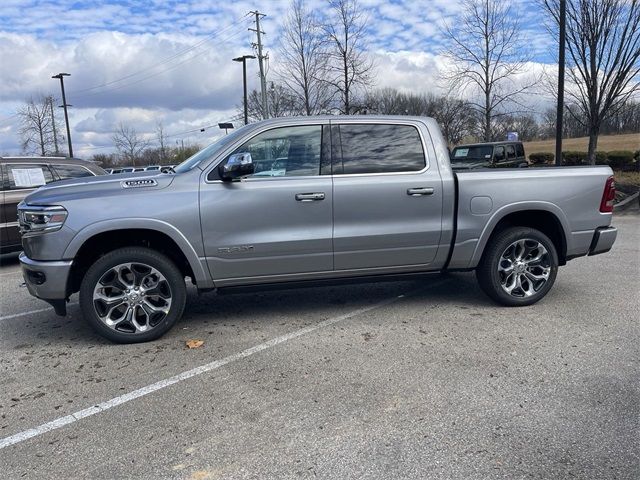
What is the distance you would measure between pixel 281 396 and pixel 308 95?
1855cm

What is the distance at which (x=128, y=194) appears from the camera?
4.29 metres

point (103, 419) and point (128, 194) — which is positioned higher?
point (128, 194)

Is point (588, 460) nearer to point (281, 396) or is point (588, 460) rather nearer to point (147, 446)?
point (281, 396)

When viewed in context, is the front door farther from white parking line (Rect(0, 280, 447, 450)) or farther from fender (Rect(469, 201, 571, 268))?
fender (Rect(469, 201, 571, 268))

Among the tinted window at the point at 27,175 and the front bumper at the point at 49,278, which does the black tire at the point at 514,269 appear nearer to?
the front bumper at the point at 49,278

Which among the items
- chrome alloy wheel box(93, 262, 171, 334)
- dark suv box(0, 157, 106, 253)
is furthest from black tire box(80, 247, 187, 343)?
dark suv box(0, 157, 106, 253)

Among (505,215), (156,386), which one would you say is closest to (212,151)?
(156,386)

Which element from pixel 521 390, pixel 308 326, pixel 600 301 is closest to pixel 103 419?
pixel 308 326

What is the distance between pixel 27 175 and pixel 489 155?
40.4ft

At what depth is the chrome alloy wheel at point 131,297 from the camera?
4344 millimetres

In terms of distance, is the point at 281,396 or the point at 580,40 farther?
the point at 580,40

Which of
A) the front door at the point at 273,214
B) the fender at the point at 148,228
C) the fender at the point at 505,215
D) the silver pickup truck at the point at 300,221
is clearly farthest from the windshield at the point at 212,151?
the fender at the point at 505,215

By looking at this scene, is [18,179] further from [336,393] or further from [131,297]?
[336,393]

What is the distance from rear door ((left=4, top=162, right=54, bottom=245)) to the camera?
27.4 ft
